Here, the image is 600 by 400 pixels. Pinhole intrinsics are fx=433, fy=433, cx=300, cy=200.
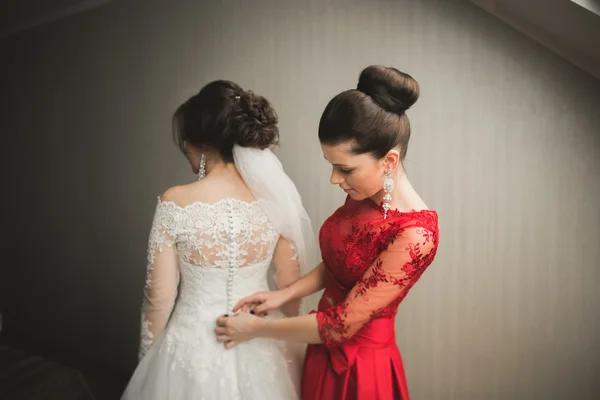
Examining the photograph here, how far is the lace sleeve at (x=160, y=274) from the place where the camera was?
4.24 feet

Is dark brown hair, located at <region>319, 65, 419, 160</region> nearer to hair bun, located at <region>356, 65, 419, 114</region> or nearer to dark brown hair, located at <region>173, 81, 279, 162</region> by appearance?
hair bun, located at <region>356, 65, 419, 114</region>

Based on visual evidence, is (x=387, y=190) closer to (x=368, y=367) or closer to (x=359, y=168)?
(x=359, y=168)

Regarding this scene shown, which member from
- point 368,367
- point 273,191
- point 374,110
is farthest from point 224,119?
point 368,367

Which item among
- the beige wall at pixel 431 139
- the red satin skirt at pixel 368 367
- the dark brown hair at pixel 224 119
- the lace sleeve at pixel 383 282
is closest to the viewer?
the lace sleeve at pixel 383 282

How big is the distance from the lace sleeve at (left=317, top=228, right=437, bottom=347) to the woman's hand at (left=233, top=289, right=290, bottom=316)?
296 mm

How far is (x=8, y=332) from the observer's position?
283 cm

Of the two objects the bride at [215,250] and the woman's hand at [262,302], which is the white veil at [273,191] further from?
the woman's hand at [262,302]

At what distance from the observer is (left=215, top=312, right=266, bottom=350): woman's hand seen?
1.25 meters

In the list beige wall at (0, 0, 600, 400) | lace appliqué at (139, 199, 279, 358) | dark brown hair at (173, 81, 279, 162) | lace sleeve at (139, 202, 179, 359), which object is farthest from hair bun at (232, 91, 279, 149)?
beige wall at (0, 0, 600, 400)

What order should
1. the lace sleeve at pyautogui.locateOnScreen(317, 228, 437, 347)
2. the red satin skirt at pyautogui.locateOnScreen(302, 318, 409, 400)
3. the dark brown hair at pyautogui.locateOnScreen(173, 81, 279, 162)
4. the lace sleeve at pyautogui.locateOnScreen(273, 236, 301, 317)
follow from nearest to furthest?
the lace sleeve at pyautogui.locateOnScreen(317, 228, 437, 347), the red satin skirt at pyautogui.locateOnScreen(302, 318, 409, 400), the dark brown hair at pyautogui.locateOnScreen(173, 81, 279, 162), the lace sleeve at pyautogui.locateOnScreen(273, 236, 301, 317)

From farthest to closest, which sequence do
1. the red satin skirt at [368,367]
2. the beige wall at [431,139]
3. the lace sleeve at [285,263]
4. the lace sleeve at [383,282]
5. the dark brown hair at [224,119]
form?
the beige wall at [431,139] → the lace sleeve at [285,263] → the dark brown hair at [224,119] → the red satin skirt at [368,367] → the lace sleeve at [383,282]

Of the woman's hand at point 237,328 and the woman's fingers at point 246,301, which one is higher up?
the woman's fingers at point 246,301

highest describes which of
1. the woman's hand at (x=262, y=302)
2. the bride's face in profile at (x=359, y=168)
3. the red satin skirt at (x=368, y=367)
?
the bride's face in profile at (x=359, y=168)

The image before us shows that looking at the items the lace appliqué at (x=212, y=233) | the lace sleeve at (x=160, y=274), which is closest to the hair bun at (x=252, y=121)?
the lace appliqué at (x=212, y=233)
